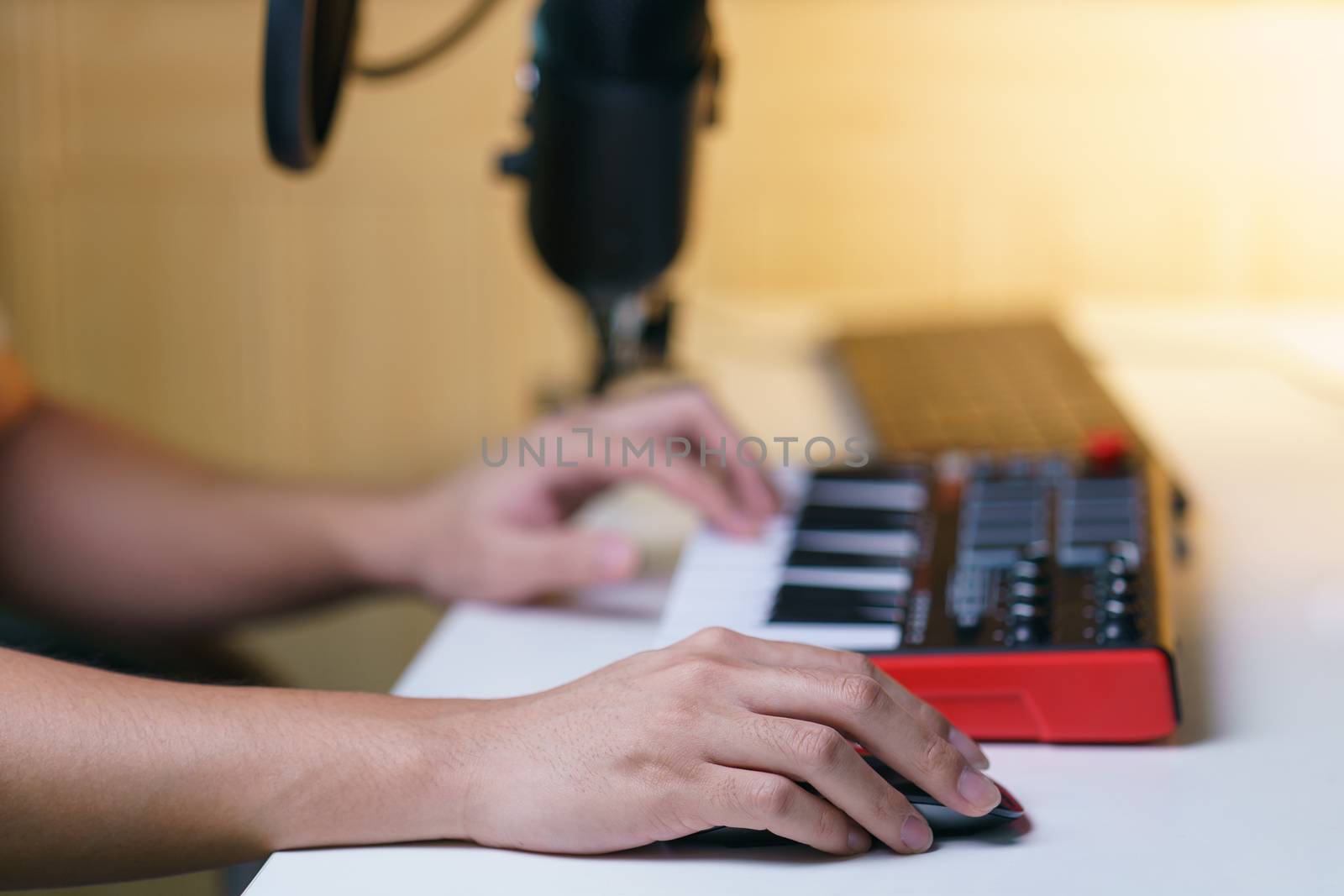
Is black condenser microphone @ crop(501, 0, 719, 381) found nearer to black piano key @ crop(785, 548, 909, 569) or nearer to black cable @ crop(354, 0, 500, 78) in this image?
black cable @ crop(354, 0, 500, 78)

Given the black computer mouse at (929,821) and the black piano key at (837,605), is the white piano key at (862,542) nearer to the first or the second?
the black piano key at (837,605)

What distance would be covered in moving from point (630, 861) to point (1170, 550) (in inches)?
13.7

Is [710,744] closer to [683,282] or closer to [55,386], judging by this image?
[683,282]

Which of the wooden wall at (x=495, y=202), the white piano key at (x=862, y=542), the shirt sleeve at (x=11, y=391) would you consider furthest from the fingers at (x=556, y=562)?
the wooden wall at (x=495, y=202)

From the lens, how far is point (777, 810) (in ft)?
1.50

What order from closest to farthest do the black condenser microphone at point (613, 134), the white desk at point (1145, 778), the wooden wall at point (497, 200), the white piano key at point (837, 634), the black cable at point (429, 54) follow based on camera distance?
the white desk at point (1145, 778)
the white piano key at point (837, 634)
the black condenser microphone at point (613, 134)
the black cable at point (429, 54)
the wooden wall at point (497, 200)

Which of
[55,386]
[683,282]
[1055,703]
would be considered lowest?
[55,386]

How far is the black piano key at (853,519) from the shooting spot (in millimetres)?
700

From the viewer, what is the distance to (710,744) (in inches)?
18.5

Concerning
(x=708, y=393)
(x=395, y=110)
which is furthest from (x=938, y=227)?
(x=708, y=393)

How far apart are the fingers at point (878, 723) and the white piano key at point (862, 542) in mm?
189

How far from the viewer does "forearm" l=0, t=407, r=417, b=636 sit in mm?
931

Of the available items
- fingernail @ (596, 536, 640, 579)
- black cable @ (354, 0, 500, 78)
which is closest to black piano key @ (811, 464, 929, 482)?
fingernail @ (596, 536, 640, 579)

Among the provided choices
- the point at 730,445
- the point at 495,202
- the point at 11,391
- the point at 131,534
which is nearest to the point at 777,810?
the point at 730,445
